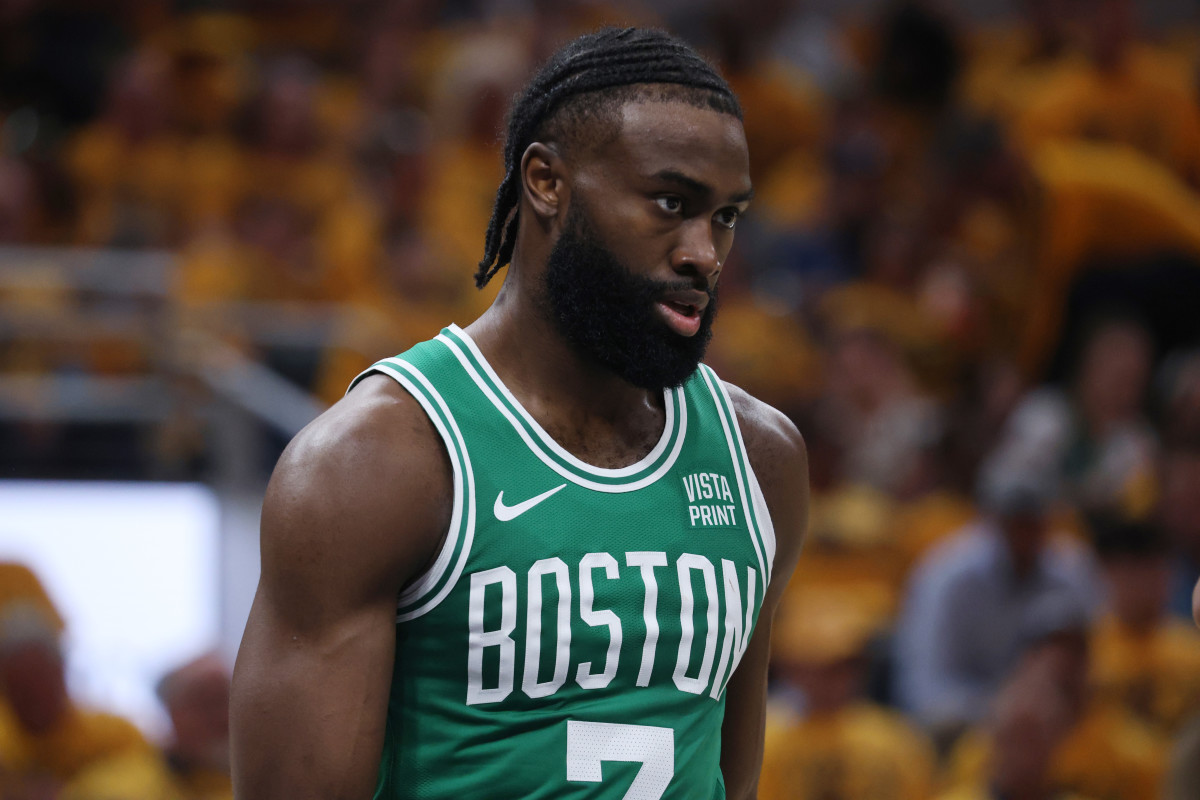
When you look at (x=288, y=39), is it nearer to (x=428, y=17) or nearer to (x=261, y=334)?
(x=428, y=17)

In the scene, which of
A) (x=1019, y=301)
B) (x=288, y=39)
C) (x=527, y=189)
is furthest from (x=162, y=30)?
(x=527, y=189)

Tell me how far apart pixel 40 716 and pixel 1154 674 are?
3.43 meters

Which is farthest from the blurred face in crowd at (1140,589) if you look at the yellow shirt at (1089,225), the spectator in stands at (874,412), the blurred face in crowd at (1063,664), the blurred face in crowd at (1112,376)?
the yellow shirt at (1089,225)

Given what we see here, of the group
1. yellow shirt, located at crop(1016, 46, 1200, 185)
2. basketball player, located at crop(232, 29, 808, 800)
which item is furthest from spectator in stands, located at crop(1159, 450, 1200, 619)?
basketball player, located at crop(232, 29, 808, 800)

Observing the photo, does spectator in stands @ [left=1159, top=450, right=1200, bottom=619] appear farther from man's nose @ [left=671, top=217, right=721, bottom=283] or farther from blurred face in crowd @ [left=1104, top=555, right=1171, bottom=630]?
man's nose @ [left=671, top=217, right=721, bottom=283]

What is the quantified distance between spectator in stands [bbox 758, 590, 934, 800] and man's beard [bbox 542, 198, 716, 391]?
107 inches

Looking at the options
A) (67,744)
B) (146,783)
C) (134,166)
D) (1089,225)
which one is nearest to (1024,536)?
(1089,225)

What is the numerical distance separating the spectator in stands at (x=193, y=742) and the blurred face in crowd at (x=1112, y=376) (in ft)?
10.7

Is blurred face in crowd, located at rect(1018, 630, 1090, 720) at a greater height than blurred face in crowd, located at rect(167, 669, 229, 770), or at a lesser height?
greater

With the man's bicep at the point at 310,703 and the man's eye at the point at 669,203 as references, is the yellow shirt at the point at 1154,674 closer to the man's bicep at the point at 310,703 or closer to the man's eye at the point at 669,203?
the man's eye at the point at 669,203

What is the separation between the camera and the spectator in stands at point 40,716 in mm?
4598

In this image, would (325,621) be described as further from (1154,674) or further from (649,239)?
(1154,674)

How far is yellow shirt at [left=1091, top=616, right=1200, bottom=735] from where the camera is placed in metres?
4.68

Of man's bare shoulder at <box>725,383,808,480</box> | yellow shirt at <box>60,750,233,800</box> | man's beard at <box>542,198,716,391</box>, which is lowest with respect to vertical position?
yellow shirt at <box>60,750,233,800</box>
